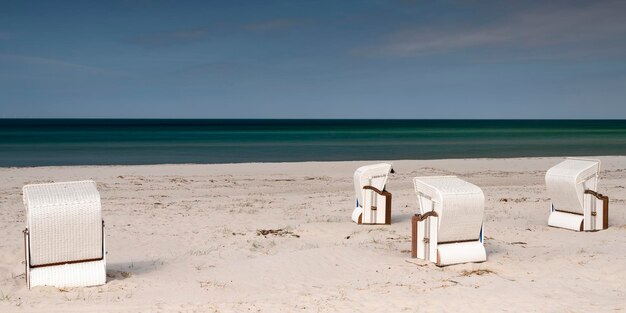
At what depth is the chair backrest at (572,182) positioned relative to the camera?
1081 centimetres

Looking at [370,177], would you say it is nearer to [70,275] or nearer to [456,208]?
[456,208]

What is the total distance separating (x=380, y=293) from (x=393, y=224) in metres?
4.99

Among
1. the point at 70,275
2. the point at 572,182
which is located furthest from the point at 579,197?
the point at 70,275

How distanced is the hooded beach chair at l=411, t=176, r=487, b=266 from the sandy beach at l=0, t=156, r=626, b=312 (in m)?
0.23

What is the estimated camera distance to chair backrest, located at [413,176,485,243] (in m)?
8.23

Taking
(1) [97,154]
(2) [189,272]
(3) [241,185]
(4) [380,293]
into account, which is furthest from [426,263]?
(1) [97,154]

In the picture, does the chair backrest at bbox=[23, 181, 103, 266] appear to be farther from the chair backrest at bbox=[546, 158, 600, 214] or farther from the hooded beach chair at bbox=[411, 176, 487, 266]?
the chair backrest at bbox=[546, 158, 600, 214]

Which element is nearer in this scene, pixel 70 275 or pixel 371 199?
pixel 70 275

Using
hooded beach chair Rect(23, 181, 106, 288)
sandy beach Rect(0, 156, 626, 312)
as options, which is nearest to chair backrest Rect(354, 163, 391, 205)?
sandy beach Rect(0, 156, 626, 312)

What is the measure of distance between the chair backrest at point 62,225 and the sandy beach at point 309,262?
1.37 ft

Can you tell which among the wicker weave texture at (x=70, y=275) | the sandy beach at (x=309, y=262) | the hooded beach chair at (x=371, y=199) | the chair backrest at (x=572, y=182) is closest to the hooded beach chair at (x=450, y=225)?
the sandy beach at (x=309, y=262)

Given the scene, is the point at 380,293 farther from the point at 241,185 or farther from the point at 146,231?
the point at 241,185

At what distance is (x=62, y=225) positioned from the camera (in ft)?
22.8

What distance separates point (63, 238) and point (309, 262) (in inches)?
133
